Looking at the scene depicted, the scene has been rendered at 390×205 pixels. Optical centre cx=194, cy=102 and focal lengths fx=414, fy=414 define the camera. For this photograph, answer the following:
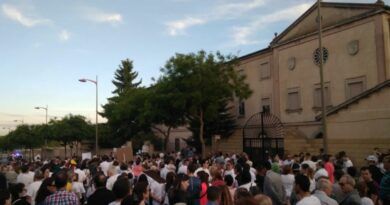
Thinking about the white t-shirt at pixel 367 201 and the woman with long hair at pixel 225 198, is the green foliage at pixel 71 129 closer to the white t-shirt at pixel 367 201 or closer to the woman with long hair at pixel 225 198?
the woman with long hair at pixel 225 198

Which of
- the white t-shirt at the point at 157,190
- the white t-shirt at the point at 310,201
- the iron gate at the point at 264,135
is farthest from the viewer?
the iron gate at the point at 264,135

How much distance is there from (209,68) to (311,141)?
8.86 meters

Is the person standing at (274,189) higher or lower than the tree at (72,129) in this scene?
lower

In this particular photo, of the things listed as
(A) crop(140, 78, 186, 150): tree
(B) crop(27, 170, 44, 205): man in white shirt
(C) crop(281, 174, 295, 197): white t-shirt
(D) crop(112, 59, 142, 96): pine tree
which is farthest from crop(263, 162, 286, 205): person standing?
(D) crop(112, 59, 142, 96): pine tree

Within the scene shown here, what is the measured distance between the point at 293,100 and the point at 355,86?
243 inches

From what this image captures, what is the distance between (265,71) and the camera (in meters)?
37.2

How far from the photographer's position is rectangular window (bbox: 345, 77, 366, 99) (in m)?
28.3

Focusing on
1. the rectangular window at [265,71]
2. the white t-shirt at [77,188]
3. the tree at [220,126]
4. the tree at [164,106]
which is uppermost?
the rectangular window at [265,71]

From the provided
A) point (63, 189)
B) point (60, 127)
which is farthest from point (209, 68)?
point (60, 127)

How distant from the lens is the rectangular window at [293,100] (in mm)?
33625

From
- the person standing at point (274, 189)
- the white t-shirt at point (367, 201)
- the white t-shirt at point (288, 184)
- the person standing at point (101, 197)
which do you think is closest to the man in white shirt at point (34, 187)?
the person standing at point (101, 197)

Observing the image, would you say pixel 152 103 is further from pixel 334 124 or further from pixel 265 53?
pixel 334 124

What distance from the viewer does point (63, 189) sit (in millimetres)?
6988

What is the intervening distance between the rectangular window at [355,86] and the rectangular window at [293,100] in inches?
190
